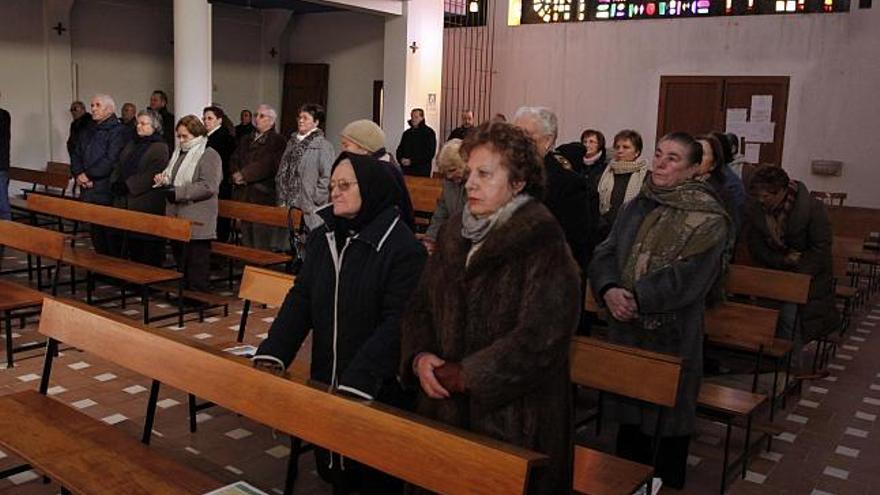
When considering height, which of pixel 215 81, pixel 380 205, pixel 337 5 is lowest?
pixel 380 205

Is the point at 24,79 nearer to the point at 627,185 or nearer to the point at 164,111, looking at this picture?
the point at 164,111

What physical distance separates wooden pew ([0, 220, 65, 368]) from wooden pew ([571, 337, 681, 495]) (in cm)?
348

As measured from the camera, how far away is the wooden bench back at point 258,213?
6.87 meters

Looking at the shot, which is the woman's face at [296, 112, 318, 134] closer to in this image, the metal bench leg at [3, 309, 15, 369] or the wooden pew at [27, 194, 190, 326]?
the wooden pew at [27, 194, 190, 326]

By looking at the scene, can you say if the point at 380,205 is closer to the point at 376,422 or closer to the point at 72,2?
the point at 376,422

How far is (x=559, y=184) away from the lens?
407cm

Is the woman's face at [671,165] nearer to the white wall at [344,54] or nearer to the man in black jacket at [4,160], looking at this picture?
the man in black jacket at [4,160]

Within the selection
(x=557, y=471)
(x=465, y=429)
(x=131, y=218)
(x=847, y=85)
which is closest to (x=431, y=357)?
(x=465, y=429)

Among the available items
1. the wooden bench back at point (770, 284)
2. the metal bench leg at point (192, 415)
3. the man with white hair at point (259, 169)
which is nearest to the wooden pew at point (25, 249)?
the metal bench leg at point (192, 415)

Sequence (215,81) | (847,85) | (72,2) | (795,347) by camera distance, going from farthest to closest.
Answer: (215,81) < (72,2) < (847,85) < (795,347)

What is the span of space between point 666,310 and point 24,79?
11.9 meters

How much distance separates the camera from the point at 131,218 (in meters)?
6.41

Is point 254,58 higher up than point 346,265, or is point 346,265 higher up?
point 254,58

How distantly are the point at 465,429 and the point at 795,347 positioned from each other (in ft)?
12.2
